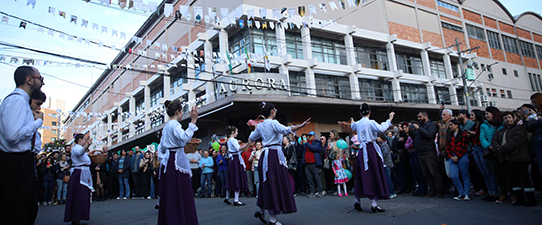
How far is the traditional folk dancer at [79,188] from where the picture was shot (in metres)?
6.88

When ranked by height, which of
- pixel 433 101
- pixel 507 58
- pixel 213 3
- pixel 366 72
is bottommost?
pixel 433 101

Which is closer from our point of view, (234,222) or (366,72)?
(234,222)

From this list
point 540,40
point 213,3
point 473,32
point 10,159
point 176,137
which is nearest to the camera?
point 10,159

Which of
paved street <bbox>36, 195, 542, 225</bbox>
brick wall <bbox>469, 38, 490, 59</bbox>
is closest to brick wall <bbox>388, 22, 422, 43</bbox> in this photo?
brick wall <bbox>469, 38, 490, 59</bbox>

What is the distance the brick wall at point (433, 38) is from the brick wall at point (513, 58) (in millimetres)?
11217

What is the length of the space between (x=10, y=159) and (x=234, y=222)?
3630 mm

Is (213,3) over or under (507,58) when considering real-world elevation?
over

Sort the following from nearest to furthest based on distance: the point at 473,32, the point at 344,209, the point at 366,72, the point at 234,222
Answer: the point at 234,222 → the point at 344,209 → the point at 366,72 → the point at 473,32

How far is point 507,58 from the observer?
3550 cm

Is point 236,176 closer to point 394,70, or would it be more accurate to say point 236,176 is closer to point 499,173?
point 499,173

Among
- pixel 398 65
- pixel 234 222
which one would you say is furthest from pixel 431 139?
pixel 398 65

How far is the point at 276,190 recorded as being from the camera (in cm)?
528

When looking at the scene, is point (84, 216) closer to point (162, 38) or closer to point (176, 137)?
point (176, 137)

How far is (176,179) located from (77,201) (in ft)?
12.0
